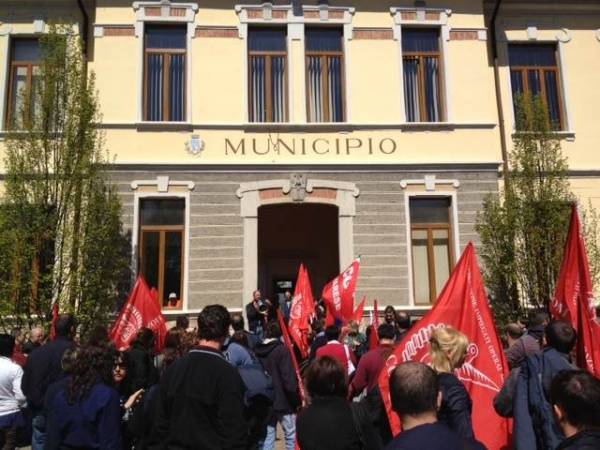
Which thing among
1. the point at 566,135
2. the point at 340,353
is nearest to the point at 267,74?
the point at 566,135

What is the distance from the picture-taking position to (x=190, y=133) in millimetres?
14344

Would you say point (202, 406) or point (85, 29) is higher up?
point (85, 29)

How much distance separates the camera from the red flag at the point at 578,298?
17.7 ft

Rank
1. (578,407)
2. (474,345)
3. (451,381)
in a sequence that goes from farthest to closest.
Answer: (474,345) → (451,381) → (578,407)

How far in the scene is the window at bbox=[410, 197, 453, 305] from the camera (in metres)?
14.3

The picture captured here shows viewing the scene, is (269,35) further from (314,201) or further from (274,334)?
(274,334)

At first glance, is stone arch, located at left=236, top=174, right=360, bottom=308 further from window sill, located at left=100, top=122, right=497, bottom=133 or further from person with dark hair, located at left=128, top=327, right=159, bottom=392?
person with dark hair, located at left=128, top=327, right=159, bottom=392

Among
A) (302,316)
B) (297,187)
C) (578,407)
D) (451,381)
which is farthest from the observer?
(297,187)

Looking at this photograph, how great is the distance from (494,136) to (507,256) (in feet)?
10.5

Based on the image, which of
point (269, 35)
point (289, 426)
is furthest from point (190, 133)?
point (289, 426)

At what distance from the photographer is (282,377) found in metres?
7.05

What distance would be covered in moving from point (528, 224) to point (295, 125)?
227 inches

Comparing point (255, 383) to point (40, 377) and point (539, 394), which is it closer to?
point (40, 377)

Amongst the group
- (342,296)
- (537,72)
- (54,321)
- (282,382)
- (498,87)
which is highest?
(537,72)
